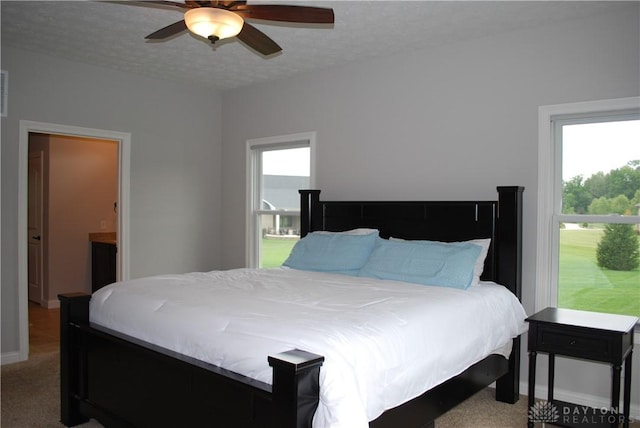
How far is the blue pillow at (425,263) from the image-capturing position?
3158mm

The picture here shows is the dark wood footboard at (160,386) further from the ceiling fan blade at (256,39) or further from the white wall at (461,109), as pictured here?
the white wall at (461,109)

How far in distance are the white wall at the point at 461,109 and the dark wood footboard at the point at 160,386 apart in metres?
2.29

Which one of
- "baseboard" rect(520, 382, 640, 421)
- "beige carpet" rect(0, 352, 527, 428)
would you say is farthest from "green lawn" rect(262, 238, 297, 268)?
"baseboard" rect(520, 382, 640, 421)

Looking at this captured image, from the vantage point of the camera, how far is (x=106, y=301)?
2895 millimetres

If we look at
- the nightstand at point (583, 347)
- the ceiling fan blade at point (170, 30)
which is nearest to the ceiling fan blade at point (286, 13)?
the ceiling fan blade at point (170, 30)

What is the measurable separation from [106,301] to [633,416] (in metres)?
3.24

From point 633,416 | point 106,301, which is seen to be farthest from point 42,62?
point 633,416

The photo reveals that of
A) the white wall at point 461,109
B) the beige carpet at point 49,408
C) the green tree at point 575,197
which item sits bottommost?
the beige carpet at point 49,408

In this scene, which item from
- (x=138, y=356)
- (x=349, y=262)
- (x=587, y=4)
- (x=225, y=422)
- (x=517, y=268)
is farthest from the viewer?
(x=349, y=262)

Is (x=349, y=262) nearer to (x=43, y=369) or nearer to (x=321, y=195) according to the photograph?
(x=321, y=195)

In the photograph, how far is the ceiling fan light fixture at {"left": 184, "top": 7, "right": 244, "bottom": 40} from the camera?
2360 mm

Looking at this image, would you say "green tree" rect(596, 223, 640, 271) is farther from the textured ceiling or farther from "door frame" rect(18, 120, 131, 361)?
"door frame" rect(18, 120, 131, 361)

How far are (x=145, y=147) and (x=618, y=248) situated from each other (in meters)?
4.12

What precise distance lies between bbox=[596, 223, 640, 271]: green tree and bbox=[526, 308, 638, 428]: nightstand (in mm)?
454
